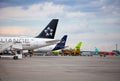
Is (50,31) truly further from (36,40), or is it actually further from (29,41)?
(29,41)

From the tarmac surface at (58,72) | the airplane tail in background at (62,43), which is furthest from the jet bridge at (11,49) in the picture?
the airplane tail in background at (62,43)

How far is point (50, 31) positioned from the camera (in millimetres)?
60344

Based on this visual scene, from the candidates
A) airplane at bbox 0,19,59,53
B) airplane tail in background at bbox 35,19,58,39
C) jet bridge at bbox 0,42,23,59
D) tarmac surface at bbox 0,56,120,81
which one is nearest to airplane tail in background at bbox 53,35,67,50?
airplane tail in background at bbox 35,19,58,39

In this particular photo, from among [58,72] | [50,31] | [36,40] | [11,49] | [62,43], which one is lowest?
[58,72]

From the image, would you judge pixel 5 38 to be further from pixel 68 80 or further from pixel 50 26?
pixel 68 80

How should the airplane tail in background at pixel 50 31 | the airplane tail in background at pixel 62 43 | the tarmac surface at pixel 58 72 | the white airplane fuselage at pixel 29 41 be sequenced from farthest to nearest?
the airplane tail in background at pixel 62 43, the airplane tail in background at pixel 50 31, the white airplane fuselage at pixel 29 41, the tarmac surface at pixel 58 72

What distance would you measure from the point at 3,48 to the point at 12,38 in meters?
9.09

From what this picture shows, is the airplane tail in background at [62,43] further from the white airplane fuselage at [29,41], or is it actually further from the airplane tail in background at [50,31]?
the white airplane fuselage at [29,41]

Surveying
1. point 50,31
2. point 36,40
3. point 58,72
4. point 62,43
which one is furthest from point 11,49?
point 62,43

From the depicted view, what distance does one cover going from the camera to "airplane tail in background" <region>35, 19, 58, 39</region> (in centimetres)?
6019

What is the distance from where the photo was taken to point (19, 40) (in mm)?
57344

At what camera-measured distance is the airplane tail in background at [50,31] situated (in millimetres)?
60188

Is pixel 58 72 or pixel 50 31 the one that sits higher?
pixel 50 31

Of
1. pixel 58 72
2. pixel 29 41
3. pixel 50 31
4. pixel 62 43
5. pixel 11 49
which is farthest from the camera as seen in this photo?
pixel 62 43
